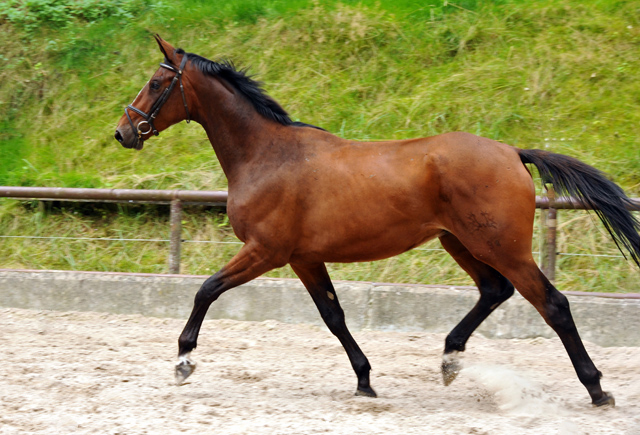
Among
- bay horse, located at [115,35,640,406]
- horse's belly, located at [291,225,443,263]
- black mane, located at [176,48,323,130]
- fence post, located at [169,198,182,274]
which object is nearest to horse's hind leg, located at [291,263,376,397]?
bay horse, located at [115,35,640,406]

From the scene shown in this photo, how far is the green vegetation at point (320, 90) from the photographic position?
675cm

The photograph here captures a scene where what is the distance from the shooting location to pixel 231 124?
419 centimetres

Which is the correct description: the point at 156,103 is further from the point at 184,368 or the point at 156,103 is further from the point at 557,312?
the point at 557,312

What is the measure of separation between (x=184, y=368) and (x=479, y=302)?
191 centimetres

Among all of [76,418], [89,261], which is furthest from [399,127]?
[76,418]

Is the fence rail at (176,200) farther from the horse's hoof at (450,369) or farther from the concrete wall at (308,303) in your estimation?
the horse's hoof at (450,369)

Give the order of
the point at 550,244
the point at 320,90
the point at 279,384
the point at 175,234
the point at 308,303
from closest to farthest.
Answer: the point at 279,384
the point at 550,244
the point at 308,303
the point at 175,234
the point at 320,90

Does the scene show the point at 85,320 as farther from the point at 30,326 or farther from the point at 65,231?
the point at 65,231

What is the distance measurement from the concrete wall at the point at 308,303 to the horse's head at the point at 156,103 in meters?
1.97

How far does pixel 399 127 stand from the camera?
7.63 m

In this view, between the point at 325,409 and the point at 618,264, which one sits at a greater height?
the point at 618,264

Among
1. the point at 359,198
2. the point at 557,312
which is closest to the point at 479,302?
the point at 557,312

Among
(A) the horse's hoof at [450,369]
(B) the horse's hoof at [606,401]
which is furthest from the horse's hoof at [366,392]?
(B) the horse's hoof at [606,401]

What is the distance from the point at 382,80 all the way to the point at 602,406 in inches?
228
